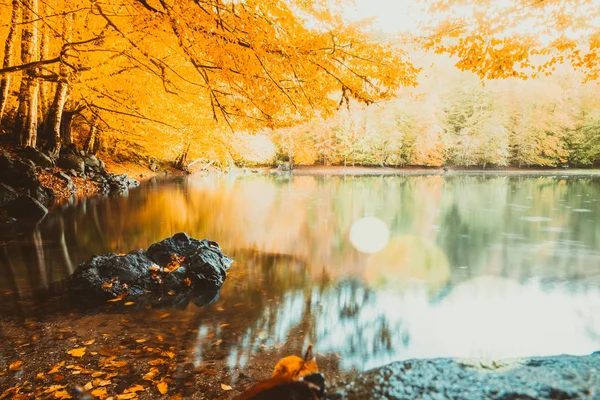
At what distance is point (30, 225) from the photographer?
1116 centimetres

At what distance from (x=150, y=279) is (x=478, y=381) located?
5343 mm

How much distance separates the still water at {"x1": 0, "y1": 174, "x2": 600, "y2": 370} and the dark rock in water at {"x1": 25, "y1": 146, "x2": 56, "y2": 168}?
9.23 ft

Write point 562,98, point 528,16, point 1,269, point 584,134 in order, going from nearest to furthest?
point 1,269, point 528,16, point 584,134, point 562,98

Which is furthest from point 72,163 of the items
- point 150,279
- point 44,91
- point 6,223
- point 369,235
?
point 150,279

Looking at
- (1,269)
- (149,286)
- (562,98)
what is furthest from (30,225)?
(562,98)

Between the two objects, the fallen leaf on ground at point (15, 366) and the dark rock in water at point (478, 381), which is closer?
the dark rock in water at point (478, 381)

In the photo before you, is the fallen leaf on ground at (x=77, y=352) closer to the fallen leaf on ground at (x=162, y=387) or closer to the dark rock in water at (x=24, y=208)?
the fallen leaf on ground at (x=162, y=387)

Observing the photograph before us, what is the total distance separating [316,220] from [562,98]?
62.3m

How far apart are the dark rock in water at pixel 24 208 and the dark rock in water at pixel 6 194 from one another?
205 mm

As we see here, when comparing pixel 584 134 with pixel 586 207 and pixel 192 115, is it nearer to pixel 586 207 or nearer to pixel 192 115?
pixel 586 207

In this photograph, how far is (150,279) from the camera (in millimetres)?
6445

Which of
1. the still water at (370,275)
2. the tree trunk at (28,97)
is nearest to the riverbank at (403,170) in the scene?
the still water at (370,275)

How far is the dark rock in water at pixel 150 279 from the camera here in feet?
19.4

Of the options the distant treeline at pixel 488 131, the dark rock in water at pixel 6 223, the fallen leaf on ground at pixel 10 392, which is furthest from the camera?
the distant treeline at pixel 488 131
